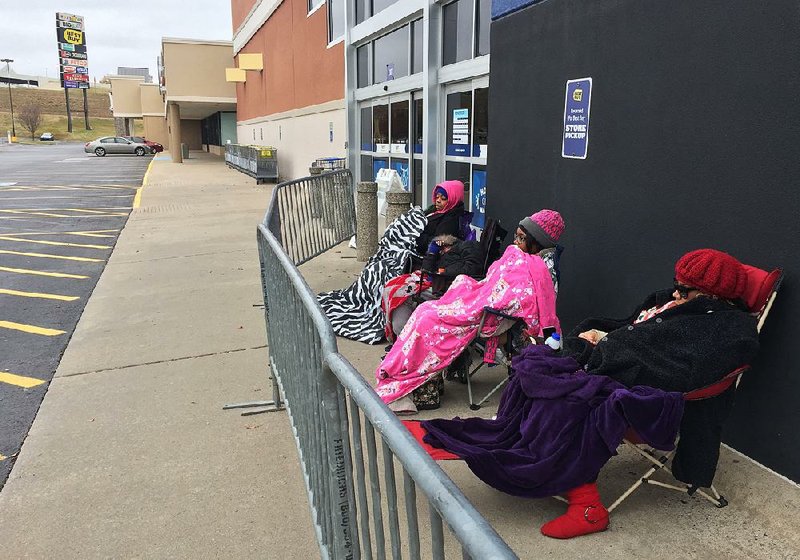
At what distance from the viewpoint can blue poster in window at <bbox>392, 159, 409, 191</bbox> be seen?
10.6 meters

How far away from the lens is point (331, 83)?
47.1 ft

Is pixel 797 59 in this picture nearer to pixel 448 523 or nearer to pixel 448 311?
pixel 448 311

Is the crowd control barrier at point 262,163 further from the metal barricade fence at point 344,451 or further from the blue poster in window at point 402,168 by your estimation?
the metal barricade fence at point 344,451

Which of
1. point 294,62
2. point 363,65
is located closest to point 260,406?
point 363,65

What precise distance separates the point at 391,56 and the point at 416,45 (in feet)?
3.91

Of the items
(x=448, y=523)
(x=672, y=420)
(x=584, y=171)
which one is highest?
(x=584, y=171)

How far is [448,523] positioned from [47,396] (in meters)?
4.33

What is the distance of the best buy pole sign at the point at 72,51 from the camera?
91812mm

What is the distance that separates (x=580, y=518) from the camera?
283 cm

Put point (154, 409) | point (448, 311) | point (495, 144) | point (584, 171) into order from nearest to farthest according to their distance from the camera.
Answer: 1. point (448, 311)
2. point (154, 409)
3. point (584, 171)
4. point (495, 144)

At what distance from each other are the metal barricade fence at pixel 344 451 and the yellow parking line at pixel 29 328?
10.1 feet

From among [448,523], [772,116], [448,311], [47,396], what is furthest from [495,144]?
[448,523]

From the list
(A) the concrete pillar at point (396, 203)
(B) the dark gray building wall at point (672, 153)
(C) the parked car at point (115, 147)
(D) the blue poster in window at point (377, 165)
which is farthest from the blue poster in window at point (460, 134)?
(C) the parked car at point (115, 147)

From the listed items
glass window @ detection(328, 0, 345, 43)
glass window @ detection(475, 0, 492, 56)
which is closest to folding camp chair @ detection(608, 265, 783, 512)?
glass window @ detection(475, 0, 492, 56)
